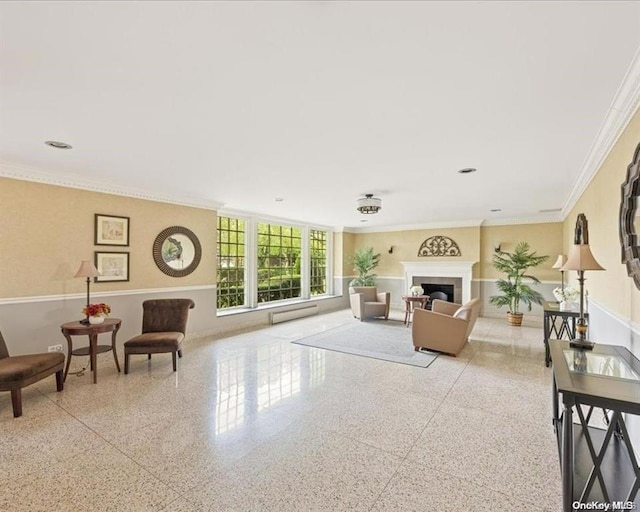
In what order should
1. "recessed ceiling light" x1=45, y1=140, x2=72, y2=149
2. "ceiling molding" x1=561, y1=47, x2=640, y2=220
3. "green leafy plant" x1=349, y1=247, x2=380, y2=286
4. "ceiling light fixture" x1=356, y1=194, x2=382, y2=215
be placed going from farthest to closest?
"green leafy plant" x1=349, y1=247, x2=380, y2=286 < "ceiling light fixture" x1=356, y1=194, x2=382, y2=215 < "recessed ceiling light" x1=45, y1=140, x2=72, y2=149 < "ceiling molding" x1=561, y1=47, x2=640, y2=220

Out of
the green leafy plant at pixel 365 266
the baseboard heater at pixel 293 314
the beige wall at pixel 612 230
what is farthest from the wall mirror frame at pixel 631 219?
the green leafy plant at pixel 365 266

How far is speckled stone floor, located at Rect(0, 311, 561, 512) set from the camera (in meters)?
1.85

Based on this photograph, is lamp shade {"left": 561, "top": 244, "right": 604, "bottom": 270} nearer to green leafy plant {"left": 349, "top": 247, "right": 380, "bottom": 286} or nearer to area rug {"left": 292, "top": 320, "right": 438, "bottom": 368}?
area rug {"left": 292, "top": 320, "right": 438, "bottom": 368}

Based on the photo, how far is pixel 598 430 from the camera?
2318mm

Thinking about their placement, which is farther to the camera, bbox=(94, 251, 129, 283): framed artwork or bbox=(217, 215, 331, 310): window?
bbox=(217, 215, 331, 310): window

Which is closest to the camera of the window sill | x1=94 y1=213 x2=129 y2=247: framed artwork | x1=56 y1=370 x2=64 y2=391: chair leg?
x1=56 y1=370 x2=64 y2=391: chair leg

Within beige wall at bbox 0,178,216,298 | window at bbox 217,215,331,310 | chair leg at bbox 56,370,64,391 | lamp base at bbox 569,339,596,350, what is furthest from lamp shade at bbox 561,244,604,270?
window at bbox 217,215,331,310

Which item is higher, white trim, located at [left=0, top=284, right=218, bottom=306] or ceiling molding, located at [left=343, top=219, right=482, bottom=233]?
ceiling molding, located at [left=343, top=219, right=482, bottom=233]

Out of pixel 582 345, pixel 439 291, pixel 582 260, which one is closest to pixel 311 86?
pixel 582 260

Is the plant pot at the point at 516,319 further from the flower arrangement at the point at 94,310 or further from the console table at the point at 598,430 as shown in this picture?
the flower arrangement at the point at 94,310

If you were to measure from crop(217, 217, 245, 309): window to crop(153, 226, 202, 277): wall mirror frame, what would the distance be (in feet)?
2.63

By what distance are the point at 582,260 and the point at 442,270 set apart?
577 cm

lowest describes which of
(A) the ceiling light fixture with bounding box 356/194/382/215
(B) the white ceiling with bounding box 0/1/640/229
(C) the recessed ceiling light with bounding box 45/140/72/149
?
(A) the ceiling light fixture with bounding box 356/194/382/215

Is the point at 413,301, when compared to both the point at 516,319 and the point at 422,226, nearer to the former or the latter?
the point at 516,319
